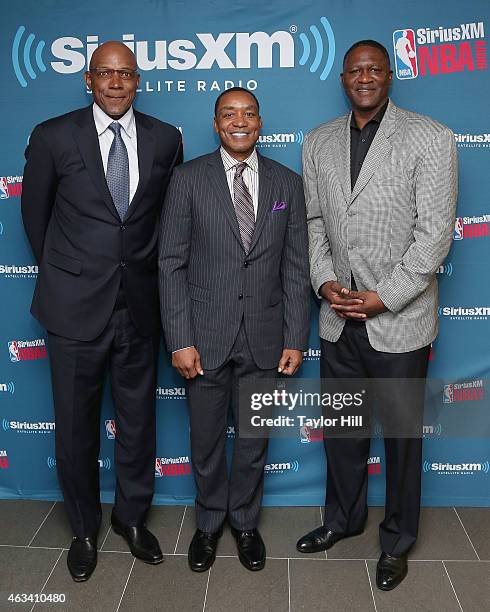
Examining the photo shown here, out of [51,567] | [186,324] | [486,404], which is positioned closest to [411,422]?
[486,404]

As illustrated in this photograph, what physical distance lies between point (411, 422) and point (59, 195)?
1.53 metres

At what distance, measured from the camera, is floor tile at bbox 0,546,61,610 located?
96.0 inches

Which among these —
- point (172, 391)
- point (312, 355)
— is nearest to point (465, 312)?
point (312, 355)

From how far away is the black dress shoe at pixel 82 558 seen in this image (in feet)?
8.27

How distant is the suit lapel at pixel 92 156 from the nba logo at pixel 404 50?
1.25 metres

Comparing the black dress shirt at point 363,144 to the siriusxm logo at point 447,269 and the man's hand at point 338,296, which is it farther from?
the siriusxm logo at point 447,269

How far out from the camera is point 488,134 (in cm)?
271

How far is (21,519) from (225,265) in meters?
1.56

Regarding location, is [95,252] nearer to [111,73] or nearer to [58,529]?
[111,73]

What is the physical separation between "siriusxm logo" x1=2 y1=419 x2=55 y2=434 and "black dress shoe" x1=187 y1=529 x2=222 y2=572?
88 centimetres

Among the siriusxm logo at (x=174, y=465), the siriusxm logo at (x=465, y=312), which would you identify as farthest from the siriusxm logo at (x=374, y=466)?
the siriusxm logo at (x=174, y=465)

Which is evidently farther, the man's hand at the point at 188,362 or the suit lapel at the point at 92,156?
the man's hand at the point at 188,362

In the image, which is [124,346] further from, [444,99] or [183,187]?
[444,99]

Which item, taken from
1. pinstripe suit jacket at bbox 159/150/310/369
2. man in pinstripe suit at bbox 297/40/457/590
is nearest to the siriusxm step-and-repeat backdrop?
man in pinstripe suit at bbox 297/40/457/590
